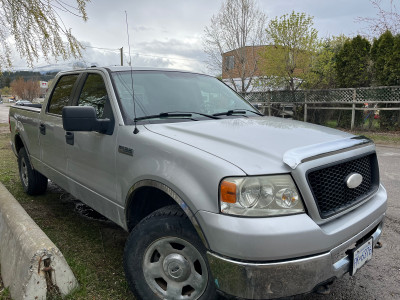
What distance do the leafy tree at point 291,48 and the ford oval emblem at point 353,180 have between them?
14867mm

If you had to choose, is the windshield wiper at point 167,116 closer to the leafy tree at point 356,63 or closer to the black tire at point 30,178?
the black tire at point 30,178

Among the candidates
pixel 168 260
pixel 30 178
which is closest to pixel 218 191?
pixel 168 260

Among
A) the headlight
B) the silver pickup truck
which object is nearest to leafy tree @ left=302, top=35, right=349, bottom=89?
the silver pickup truck

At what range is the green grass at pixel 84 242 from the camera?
2.69 meters

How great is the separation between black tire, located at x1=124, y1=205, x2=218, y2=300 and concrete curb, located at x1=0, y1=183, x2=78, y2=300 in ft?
1.59

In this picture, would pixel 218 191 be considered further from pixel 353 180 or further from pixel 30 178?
pixel 30 178

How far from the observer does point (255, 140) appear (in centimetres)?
224

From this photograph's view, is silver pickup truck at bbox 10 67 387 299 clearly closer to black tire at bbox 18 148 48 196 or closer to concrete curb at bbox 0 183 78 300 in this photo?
concrete curb at bbox 0 183 78 300

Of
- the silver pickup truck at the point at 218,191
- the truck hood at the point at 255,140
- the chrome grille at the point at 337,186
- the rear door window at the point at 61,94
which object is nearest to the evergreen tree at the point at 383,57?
the silver pickup truck at the point at 218,191

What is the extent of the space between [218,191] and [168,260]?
25.9 inches

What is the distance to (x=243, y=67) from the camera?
19.8m

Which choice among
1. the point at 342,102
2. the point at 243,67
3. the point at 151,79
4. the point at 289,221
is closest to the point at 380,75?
the point at 342,102

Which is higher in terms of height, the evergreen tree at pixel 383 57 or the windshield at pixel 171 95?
the evergreen tree at pixel 383 57

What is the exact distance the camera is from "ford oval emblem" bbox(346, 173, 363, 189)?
2152mm
